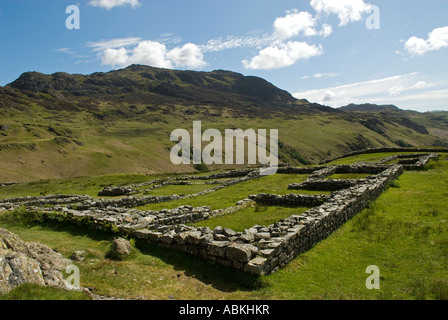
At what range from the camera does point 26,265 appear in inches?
273

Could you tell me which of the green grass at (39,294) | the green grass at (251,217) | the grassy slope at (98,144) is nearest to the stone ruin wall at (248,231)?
the green grass at (251,217)

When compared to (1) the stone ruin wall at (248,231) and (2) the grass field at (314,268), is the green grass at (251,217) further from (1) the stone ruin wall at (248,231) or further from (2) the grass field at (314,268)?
(2) the grass field at (314,268)

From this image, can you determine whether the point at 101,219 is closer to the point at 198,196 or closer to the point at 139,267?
the point at 139,267

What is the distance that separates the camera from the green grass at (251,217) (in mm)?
14030

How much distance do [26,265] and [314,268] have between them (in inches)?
317

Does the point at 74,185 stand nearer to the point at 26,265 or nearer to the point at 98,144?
the point at 26,265

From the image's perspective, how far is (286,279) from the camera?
850 centimetres

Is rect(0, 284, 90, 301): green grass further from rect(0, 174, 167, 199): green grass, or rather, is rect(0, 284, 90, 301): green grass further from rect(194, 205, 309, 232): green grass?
rect(0, 174, 167, 199): green grass

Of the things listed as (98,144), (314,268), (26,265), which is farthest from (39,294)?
(98,144)

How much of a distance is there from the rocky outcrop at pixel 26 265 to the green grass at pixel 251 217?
7.05m

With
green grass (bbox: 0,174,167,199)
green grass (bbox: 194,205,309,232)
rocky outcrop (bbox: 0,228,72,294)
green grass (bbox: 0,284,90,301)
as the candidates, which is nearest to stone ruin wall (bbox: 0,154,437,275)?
green grass (bbox: 194,205,309,232)
